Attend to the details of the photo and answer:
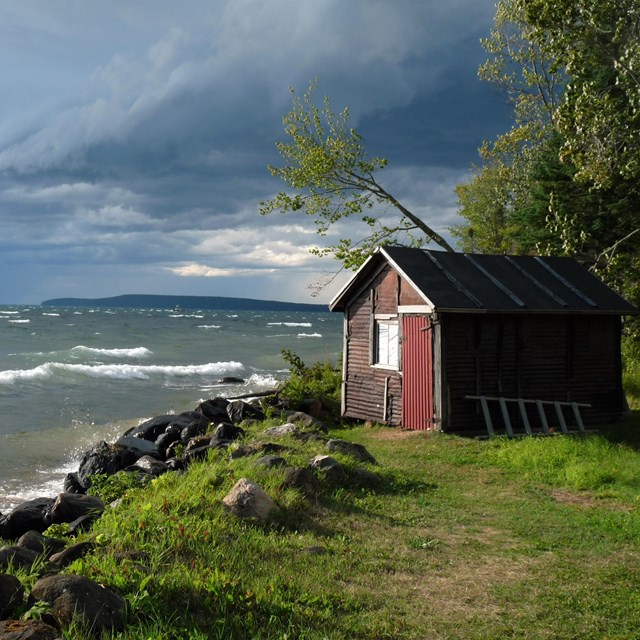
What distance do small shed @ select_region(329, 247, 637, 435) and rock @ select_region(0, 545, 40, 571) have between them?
40.0ft

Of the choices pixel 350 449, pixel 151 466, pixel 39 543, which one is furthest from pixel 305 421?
pixel 39 543

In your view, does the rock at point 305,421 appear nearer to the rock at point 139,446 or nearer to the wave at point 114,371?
the rock at point 139,446

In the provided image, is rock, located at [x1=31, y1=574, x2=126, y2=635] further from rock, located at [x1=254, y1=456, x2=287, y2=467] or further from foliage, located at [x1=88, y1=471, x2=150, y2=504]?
foliage, located at [x1=88, y1=471, x2=150, y2=504]

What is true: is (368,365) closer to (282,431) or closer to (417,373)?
(417,373)

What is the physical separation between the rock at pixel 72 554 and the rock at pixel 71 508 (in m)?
3.16

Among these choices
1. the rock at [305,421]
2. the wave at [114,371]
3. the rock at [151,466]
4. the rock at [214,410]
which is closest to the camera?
the rock at [151,466]

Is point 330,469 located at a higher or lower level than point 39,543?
higher

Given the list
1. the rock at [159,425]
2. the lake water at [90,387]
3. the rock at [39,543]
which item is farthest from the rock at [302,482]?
the rock at [159,425]

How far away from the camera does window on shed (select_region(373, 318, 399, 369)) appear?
20.2 meters

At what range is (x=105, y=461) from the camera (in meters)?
16.4

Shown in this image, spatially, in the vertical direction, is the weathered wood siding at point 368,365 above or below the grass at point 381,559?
above

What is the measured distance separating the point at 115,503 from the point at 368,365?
11.5 metres

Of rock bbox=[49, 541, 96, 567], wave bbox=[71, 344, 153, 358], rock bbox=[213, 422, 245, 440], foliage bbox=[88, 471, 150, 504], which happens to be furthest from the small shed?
wave bbox=[71, 344, 153, 358]

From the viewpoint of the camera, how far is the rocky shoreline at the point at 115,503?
5.68 m
